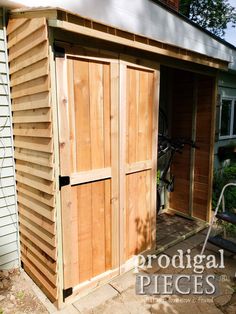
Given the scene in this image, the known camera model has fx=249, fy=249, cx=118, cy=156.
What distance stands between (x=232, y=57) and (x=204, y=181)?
9.63 feet

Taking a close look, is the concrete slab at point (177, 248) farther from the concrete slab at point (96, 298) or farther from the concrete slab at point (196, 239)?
the concrete slab at point (96, 298)

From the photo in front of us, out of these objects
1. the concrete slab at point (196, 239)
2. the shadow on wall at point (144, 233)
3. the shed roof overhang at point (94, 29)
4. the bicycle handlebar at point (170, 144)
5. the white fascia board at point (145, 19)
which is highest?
the white fascia board at point (145, 19)

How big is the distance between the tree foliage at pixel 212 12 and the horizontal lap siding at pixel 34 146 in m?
15.2

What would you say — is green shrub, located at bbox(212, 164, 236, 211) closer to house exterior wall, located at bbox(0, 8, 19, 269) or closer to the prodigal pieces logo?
the prodigal pieces logo

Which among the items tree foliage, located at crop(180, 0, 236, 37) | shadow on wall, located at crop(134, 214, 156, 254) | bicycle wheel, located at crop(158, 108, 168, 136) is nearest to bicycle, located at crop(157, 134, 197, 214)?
bicycle wheel, located at crop(158, 108, 168, 136)

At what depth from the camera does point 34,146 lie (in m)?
2.21

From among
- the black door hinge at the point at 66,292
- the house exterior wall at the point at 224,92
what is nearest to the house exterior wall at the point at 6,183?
the black door hinge at the point at 66,292

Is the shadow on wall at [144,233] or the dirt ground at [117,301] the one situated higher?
the shadow on wall at [144,233]

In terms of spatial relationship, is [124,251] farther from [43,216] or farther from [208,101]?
[208,101]

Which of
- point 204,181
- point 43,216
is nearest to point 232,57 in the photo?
point 204,181

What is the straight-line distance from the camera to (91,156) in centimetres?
229

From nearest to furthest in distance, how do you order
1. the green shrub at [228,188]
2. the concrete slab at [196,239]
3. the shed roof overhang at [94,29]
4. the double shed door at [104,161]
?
the shed roof overhang at [94,29], the double shed door at [104,161], the concrete slab at [196,239], the green shrub at [228,188]

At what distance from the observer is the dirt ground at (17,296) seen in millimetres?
2256

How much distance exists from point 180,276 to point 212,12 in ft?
53.8
